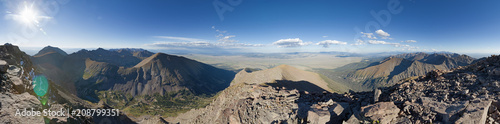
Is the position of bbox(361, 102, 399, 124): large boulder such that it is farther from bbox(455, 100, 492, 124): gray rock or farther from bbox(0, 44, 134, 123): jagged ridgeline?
bbox(0, 44, 134, 123): jagged ridgeline

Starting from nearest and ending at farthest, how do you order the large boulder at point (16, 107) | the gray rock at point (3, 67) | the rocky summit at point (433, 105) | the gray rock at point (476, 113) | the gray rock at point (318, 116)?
the gray rock at point (476, 113) → the rocky summit at point (433, 105) → the large boulder at point (16, 107) → the gray rock at point (3, 67) → the gray rock at point (318, 116)

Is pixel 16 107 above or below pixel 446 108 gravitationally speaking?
below

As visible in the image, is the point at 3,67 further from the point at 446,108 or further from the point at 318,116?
the point at 446,108

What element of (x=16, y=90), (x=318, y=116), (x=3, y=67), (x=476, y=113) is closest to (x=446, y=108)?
(x=476, y=113)

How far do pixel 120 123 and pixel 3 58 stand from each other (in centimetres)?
5852

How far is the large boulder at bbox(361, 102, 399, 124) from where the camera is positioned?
1052 centimetres

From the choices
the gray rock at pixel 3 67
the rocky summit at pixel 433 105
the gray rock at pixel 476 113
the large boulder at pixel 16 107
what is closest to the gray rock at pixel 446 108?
the rocky summit at pixel 433 105

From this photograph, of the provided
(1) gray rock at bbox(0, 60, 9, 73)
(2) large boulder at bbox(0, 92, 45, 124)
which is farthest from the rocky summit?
(1) gray rock at bbox(0, 60, 9, 73)

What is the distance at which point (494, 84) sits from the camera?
Result: 10.5 m

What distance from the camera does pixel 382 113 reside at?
35.1ft

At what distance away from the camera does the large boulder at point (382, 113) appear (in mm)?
10520

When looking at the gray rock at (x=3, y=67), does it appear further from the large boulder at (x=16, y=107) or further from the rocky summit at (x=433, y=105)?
the rocky summit at (x=433, y=105)

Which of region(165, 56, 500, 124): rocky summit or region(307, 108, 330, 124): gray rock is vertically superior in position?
region(165, 56, 500, 124): rocky summit

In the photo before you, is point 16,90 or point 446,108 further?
point 16,90
